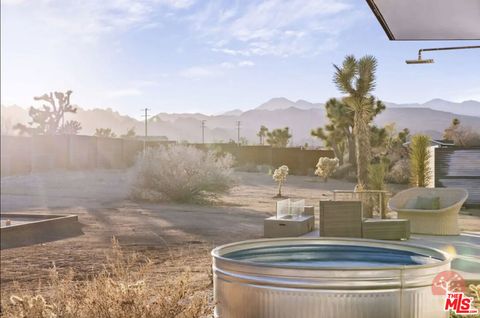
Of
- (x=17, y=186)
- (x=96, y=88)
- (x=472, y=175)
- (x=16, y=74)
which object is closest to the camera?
(x=16, y=74)

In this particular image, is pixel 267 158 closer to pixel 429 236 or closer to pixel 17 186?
pixel 17 186

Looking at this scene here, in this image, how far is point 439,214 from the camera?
25.5 feet

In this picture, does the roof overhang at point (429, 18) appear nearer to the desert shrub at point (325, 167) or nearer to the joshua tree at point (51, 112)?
the desert shrub at point (325, 167)

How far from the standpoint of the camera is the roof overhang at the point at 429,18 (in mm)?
5930

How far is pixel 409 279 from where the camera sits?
3.41m

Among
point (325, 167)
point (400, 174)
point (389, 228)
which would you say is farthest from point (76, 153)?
point (389, 228)

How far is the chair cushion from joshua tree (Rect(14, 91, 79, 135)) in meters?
28.7

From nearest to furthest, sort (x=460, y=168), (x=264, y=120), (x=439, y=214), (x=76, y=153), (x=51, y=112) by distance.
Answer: (x=439, y=214) < (x=460, y=168) < (x=76, y=153) < (x=51, y=112) < (x=264, y=120)

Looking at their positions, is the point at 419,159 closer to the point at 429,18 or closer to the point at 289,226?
the point at 289,226

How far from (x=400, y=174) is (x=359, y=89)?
6732mm

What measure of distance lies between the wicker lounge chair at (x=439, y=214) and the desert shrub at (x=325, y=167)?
10725 mm

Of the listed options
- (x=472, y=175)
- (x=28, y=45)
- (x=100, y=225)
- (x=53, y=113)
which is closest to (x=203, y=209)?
(x=100, y=225)

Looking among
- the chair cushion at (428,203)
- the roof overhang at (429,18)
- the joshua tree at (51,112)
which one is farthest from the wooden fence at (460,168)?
the joshua tree at (51,112)

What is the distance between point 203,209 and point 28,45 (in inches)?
206
